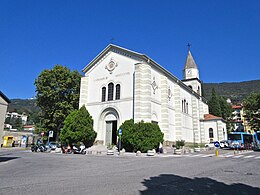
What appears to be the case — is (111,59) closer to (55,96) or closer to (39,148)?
(55,96)

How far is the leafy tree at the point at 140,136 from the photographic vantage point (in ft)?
70.5

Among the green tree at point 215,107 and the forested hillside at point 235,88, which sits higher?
the forested hillside at point 235,88

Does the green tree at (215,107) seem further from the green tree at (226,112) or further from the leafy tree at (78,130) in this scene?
the leafy tree at (78,130)

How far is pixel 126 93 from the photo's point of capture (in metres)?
26.7

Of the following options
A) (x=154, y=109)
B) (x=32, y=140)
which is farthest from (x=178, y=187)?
(x=32, y=140)

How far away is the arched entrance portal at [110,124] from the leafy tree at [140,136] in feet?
15.4

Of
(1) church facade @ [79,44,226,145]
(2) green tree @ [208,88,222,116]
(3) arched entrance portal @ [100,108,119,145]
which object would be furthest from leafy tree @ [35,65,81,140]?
(2) green tree @ [208,88,222,116]

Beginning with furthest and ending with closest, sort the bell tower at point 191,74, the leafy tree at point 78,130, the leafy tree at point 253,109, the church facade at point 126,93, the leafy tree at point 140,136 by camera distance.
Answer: the bell tower at point 191,74 < the leafy tree at point 253,109 < the leafy tree at point 78,130 < the church facade at point 126,93 < the leafy tree at point 140,136

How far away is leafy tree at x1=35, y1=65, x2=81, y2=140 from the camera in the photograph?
34.5 metres

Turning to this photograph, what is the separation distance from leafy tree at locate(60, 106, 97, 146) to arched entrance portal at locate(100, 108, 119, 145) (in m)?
1.63

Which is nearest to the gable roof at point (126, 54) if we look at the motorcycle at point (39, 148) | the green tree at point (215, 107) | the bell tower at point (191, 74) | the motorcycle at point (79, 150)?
the motorcycle at point (39, 148)

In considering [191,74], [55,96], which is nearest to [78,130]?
[55,96]

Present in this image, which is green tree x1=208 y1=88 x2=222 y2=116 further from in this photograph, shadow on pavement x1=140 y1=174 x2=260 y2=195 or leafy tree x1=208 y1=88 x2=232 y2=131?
shadow on pavement x1=140 y1=174 x2=260 y2=195

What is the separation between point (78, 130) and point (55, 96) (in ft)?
38.1
